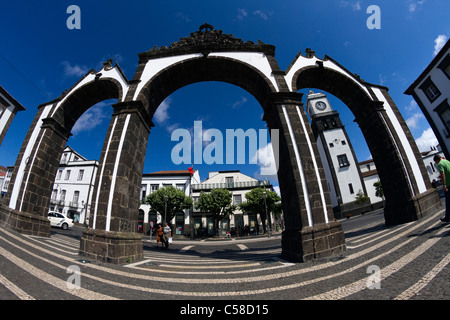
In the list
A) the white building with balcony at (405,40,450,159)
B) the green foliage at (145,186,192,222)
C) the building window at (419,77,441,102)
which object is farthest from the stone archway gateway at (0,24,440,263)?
the green foliage at (145,186,192,222)

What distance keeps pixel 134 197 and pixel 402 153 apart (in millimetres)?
12060

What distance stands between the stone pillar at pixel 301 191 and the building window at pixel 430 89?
20219mm

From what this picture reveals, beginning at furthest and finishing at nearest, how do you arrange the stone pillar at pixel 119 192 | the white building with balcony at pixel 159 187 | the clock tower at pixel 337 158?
the clock tower at pixel 337 158, the white building with balcony at pixel 159 187, the stone pillar at pixel 119 192

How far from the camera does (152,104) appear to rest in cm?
873

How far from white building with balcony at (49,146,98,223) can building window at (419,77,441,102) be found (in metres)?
46.2

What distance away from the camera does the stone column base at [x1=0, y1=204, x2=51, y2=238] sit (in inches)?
321

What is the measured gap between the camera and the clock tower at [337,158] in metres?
31.5

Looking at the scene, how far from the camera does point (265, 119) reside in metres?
8.07

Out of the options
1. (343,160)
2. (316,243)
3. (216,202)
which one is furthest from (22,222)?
(343,160)

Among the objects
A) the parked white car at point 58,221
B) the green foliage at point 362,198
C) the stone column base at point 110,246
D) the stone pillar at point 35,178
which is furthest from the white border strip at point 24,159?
the green foliage at point 362,198

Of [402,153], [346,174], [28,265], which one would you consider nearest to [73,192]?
[28,265]

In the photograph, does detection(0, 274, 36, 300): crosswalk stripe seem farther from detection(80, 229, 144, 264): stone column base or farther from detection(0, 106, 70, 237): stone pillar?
detection(0, 106, 70, 237): stone pillar

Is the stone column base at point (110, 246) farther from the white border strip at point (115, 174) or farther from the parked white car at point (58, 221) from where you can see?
the parked white car at point (58, 221)

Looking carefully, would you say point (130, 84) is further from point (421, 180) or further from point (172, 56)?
point (421, 180)
